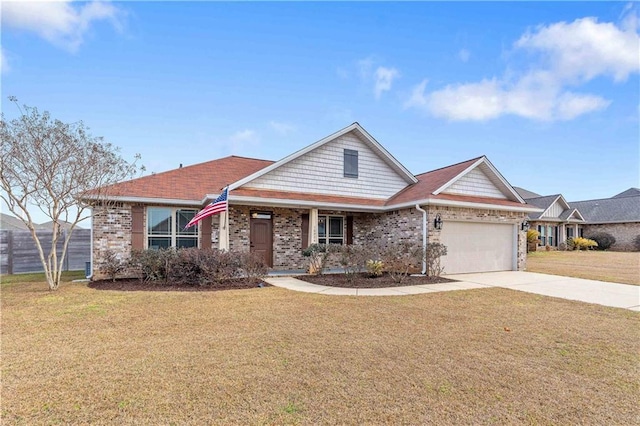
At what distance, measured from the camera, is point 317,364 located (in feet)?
12.8

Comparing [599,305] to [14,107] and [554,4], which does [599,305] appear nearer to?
[554,4]

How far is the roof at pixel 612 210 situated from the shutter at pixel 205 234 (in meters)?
35.0

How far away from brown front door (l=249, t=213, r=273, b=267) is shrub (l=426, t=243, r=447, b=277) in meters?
5.88

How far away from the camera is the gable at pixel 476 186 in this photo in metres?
13.2

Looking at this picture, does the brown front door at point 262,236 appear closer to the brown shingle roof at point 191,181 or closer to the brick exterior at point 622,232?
the brown shingle roof at point 191,181

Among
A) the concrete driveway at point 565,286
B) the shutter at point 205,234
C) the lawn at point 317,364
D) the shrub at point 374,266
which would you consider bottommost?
the concrete driveway at point 565,286

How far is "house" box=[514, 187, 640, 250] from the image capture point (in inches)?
1122

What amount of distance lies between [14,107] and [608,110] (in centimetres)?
2333

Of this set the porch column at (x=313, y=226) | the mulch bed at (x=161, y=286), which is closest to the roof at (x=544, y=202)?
the porch column at (x=313, y=226)

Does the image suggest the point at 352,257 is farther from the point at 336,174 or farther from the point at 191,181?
the point at 191,181

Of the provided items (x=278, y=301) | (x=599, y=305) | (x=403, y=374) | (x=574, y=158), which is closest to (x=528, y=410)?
(x=403, y=374)

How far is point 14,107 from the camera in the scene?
28.9ft

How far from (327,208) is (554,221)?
25318 millimetres

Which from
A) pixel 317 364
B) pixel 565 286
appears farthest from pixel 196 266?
pixel 565 286
